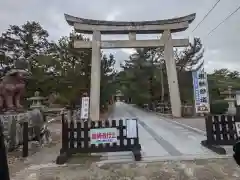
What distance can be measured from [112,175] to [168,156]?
1.74 m

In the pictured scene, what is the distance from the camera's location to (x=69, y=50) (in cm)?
2012

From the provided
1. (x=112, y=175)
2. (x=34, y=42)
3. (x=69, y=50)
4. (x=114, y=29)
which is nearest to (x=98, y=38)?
(x=114, y=29)

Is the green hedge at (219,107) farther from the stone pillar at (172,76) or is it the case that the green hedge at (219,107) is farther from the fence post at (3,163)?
the fence post at (3,163)

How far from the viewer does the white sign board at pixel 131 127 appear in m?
6.14

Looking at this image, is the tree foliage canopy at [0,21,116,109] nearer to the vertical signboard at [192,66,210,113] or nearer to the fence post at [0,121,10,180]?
the vertical signboard at [192,66,210,113]

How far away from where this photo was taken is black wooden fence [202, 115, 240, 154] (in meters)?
6.63

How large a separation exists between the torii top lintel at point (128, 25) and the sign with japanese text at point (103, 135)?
1178 cm

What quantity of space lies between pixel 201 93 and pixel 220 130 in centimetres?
383

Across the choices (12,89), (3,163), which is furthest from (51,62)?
(3,163)

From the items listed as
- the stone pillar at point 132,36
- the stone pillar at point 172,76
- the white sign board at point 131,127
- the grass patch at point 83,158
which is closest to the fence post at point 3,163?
the grass patch at point 83,158

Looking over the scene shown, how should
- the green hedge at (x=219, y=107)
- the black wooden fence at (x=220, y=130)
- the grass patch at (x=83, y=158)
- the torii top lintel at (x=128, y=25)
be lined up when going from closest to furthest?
the grass patch at (x=83, y=158), the black wooden fence at (x=220, y=130), the torii top lintel at (x=128, y=25), the green hedge at (x=219, y=107)

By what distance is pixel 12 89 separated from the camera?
27.2 feet

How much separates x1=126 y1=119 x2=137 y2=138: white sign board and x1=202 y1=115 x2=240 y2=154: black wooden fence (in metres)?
1.85

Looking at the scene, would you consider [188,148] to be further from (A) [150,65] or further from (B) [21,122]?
(A) [150,65]
